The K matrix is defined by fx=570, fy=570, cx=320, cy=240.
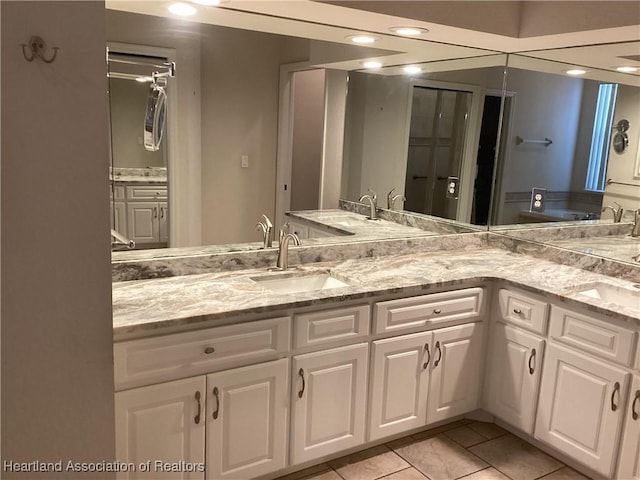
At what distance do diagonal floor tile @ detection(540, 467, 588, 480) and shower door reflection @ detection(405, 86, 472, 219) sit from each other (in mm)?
1570

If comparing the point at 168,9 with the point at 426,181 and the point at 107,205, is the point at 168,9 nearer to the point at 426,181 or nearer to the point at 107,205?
the point at 107,205

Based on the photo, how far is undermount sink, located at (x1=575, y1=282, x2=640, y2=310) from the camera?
8.92 feet

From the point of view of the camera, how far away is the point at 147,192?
2.50m

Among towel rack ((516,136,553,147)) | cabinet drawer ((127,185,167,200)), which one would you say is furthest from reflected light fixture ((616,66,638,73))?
cabinet drawer ((127,185,167,200))

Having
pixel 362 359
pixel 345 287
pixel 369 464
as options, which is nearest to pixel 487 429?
pixel 369 464

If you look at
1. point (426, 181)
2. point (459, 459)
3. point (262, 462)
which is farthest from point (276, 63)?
point (459, 459)

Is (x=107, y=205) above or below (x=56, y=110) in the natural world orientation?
below

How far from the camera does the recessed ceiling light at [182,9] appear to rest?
221 cm

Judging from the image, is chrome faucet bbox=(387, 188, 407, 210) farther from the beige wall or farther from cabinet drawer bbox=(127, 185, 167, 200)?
the beige wall

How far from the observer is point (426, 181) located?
352 cm

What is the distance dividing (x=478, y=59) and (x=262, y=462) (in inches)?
97.5

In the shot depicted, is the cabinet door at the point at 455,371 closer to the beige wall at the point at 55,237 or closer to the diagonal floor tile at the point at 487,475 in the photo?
the diagonal floor tile at the point at 487,475

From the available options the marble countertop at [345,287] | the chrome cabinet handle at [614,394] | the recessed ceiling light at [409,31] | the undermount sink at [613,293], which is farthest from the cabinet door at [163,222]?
the chrome cabinet handle at [614,394]

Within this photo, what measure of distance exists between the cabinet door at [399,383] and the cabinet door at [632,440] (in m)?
0.86
